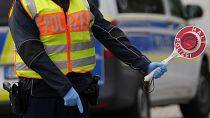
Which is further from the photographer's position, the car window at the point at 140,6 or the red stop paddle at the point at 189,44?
the car window at the point at 140,6

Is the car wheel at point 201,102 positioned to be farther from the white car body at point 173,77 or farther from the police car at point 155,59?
the white car body at point 173,77

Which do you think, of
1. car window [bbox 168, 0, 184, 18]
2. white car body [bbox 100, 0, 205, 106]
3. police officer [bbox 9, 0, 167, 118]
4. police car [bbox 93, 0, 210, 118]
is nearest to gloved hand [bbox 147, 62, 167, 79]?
police officer [bbox 9, 0, 167, 118]

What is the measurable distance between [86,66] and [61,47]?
21 centimetres

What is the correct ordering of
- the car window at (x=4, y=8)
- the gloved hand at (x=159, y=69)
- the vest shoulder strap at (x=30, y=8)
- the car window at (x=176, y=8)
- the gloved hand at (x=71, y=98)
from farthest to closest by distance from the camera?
the car window at (x=176, y=8) → the car window at (x=4, y=8) → the gloved hand at (x=159, y=69) → the vest shoulder strap at (x=30, y=8) → the gloved hand at (x=71, y=98)

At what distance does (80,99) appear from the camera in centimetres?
442

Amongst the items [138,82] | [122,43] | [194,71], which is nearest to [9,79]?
[138,82]

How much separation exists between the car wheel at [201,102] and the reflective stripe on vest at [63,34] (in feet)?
18.6

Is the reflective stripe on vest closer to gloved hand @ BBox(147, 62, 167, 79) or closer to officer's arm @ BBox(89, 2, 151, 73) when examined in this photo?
officer's arm @ BBox(89, 2, 151, 73)

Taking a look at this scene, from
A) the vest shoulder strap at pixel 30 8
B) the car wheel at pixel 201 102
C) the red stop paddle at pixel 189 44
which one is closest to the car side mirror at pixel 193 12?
the car wheel at pixel 201 102

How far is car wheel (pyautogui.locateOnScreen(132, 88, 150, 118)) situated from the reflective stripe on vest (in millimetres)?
3606

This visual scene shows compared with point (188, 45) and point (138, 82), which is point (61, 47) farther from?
point (138, 82)

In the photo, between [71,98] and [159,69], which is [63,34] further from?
[159,69]

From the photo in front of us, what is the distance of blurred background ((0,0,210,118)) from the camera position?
7355 mm

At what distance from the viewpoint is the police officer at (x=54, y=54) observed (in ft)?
13.8
